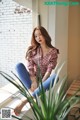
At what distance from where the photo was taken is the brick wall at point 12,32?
7.54 ft

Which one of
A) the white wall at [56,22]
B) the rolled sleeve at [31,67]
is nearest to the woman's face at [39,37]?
the rolled sleeve at [31,67]

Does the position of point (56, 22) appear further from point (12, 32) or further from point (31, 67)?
point (31, 67)

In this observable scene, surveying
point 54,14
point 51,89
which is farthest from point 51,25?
point 51,89

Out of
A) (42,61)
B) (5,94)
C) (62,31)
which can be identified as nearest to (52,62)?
(42,61)

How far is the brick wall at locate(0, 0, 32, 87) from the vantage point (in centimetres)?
230

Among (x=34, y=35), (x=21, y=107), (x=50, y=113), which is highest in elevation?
(x=34, y=35)

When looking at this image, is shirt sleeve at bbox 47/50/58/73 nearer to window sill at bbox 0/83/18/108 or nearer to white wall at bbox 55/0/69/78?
window sill at bbox 0/83/18/108

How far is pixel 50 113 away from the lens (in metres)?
1.17

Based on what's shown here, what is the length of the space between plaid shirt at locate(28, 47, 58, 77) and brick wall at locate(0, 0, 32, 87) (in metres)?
0.38

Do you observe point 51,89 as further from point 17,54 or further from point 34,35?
point 17,54

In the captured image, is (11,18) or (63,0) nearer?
(11,18)

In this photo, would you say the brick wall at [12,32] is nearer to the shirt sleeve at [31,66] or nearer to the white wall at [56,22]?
the white wall at [56,22]

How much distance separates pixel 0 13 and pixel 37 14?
Answer: 0.57 metres

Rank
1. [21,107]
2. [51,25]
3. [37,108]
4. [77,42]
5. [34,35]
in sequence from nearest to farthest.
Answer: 1. [37,108]
2. [21,107]
3. [34,35]
4. [51,25]
5. [77,42]
